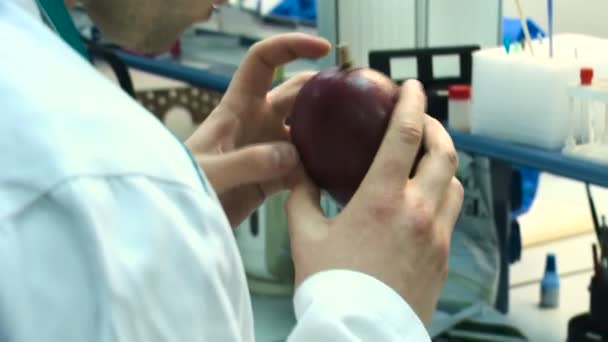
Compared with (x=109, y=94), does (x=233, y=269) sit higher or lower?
lower

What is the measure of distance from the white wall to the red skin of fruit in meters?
1.29

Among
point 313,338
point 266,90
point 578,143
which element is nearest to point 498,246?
point 578,143

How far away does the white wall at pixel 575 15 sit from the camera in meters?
1.98

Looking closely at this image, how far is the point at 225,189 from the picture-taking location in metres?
0.86

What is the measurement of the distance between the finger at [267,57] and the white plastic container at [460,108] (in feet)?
1.14

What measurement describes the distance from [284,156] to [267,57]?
5.5 inches

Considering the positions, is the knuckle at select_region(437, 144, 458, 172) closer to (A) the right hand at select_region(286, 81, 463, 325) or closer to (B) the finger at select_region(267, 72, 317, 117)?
(A) the right hand at select_region(286, 81, 463, 325)

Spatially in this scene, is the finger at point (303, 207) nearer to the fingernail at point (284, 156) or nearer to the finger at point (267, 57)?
the fingernail at point (284, 156)

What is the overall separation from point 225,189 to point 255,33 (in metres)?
1.44

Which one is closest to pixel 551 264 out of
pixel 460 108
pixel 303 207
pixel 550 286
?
pixel 550 286

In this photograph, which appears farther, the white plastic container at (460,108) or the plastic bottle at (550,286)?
the plastic bottle at (550,286)

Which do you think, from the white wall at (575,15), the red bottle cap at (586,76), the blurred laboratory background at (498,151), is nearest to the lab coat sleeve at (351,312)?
the blurred laboratory background at (498,151)

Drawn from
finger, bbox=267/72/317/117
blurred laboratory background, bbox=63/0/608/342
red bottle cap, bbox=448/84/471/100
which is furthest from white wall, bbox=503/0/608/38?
finger, bbox=267/72/317/117

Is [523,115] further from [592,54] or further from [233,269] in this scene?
[233,269]
